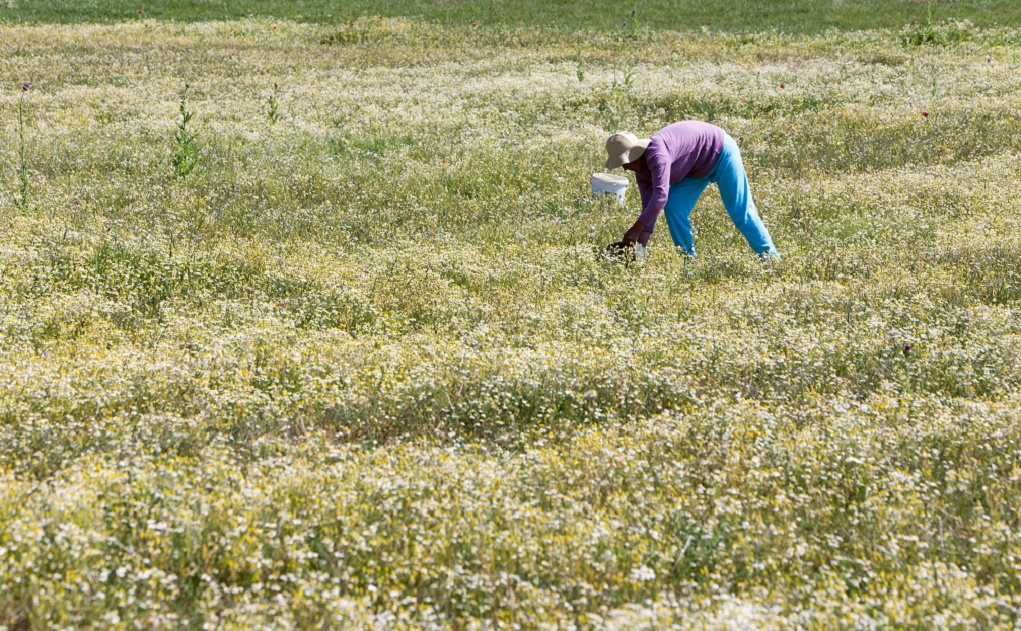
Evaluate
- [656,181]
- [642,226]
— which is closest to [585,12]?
[642,226]

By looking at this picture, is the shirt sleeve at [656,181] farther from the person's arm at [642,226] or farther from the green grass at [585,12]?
the green grass at [585,12]

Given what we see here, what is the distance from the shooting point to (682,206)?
901 cm

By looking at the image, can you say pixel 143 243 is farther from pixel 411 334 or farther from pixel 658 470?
pixel 658 470

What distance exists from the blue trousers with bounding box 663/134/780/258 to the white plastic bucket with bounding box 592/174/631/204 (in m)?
1.76

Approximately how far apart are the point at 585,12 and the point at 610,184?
79.9 feet

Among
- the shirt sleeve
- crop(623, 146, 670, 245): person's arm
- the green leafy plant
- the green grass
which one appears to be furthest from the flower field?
the green grass

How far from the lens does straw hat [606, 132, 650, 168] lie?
788 cm

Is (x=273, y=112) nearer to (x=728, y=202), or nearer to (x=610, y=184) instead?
(x=610, y=184)

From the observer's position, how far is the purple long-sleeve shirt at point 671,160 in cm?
805

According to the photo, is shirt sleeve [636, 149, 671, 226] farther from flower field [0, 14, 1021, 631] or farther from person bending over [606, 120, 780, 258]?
flower field [0, 14, 1021, 631]

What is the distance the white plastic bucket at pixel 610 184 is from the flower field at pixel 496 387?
29cm

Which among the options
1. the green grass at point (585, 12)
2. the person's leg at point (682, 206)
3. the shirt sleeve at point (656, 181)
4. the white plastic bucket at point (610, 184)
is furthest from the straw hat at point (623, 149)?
the green grass at point (585, 12)

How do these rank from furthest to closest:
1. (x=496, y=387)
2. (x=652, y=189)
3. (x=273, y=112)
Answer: (x=273, y=112)
(x=652, y=189)
(x=496, y=387)

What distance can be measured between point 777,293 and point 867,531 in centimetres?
379
